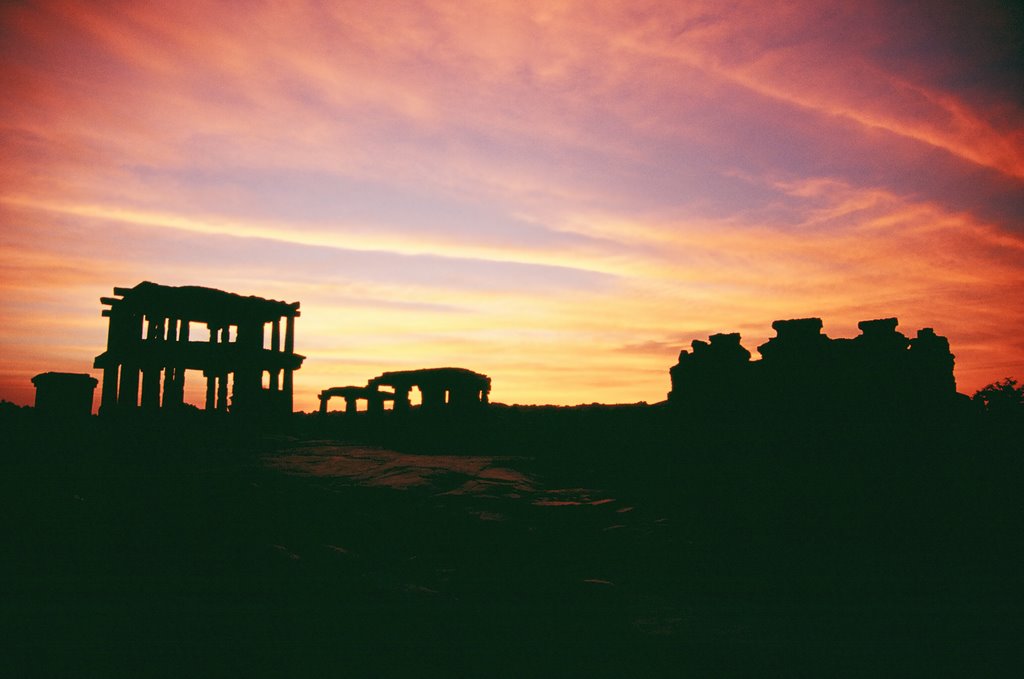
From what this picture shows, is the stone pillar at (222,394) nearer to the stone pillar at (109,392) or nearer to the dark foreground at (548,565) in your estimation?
the stone pillar at (109,392)

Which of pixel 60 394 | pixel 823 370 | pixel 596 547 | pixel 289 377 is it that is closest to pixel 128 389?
pixel 60 394

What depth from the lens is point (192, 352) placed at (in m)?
21.0

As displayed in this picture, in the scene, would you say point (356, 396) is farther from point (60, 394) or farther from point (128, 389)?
point (60, 394)

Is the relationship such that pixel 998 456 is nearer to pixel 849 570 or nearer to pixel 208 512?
pixel 849 570

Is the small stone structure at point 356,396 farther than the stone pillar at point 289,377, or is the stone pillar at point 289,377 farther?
the small stone structure at point 356,396

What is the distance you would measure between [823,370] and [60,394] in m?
21.1

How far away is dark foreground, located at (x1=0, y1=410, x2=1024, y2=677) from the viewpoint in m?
4.54

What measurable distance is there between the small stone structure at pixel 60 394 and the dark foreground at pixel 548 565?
6791 mm

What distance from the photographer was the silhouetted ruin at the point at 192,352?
20.1 meters

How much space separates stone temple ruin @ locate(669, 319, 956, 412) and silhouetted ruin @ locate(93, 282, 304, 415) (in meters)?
16.2

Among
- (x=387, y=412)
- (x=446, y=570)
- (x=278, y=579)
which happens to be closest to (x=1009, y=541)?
(x=446, y=570)

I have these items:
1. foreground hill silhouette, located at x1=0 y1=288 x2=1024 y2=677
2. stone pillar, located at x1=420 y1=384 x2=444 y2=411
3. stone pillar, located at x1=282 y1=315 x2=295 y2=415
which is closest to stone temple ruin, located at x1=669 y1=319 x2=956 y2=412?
foreground hill silhouette, located at x1=0 y1=288 x2=1024 y2=677

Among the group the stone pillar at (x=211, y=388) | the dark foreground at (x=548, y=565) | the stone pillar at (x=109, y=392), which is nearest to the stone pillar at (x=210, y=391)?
the stone pillar at (x=211, y=388)

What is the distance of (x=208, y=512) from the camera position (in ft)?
24.5
